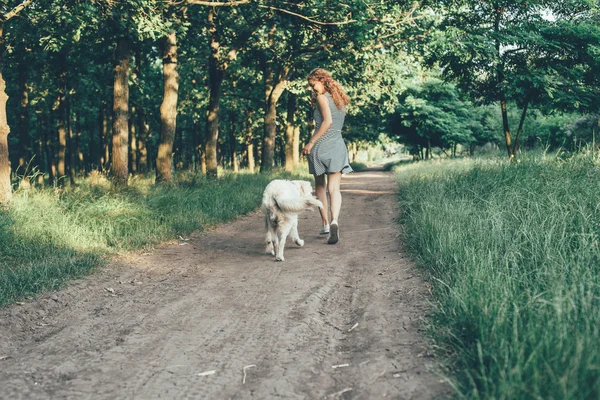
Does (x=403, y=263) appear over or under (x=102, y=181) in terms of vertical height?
under

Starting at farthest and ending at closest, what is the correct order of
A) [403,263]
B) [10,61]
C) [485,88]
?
[10,61] < [485,88] < [403,263]

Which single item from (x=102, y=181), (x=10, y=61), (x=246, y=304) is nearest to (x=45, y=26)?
(x=102, y=181)

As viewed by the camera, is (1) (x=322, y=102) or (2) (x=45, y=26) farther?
(2) (x=45, y=26)

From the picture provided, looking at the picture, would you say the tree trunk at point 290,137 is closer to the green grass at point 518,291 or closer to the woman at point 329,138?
the woman at point 329,138

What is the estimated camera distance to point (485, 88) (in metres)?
16.1

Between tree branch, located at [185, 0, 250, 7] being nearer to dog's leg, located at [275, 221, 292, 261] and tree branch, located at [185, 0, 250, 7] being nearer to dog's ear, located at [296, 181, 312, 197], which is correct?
dog's ear, located at [296, 181, 312, 197]

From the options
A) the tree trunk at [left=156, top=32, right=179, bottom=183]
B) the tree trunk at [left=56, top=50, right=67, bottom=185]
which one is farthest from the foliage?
the tree trunk at [left=156, top=32, right=179, bottom=183]

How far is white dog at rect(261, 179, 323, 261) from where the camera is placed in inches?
253

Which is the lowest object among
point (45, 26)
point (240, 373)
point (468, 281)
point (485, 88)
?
point (240, 373)

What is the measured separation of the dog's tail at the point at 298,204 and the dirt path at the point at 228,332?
2.21 feet

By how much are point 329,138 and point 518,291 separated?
4.36 metres

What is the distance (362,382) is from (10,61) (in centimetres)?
1851

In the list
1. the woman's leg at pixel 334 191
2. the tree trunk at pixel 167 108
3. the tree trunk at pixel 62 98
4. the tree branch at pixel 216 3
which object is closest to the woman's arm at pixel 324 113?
the woman's leg at pixel 334 191

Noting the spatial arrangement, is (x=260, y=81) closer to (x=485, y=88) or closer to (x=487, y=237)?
(x=485, y=88)
